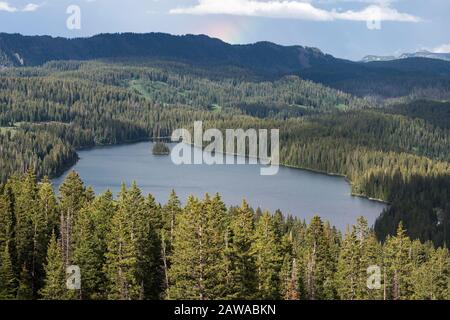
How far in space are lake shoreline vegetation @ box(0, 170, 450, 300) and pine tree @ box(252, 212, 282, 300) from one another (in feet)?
0.29

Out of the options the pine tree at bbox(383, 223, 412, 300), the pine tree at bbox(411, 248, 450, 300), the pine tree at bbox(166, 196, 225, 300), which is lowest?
the pine tree at bbox(411, 248, 450, 300)

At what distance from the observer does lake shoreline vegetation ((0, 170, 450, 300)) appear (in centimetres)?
4619

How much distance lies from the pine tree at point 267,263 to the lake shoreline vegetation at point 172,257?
0.09 metres

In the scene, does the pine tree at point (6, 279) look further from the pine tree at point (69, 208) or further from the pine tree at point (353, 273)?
the pine tree at point (353, 273)

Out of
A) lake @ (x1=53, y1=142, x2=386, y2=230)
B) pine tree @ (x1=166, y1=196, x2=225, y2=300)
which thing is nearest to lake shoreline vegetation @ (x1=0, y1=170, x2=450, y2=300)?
pine tree @ (x1=166, y1=196, x2=225, y2=300)

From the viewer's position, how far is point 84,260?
175 feet

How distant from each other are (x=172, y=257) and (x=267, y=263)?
1069cm

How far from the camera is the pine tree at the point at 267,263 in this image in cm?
5434

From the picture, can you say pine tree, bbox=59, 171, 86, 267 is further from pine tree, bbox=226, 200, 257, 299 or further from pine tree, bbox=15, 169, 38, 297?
pine tree, bbox=226, 200, 257, 299

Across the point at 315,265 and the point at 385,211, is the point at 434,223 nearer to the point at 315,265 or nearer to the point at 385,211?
the point at 385,211
